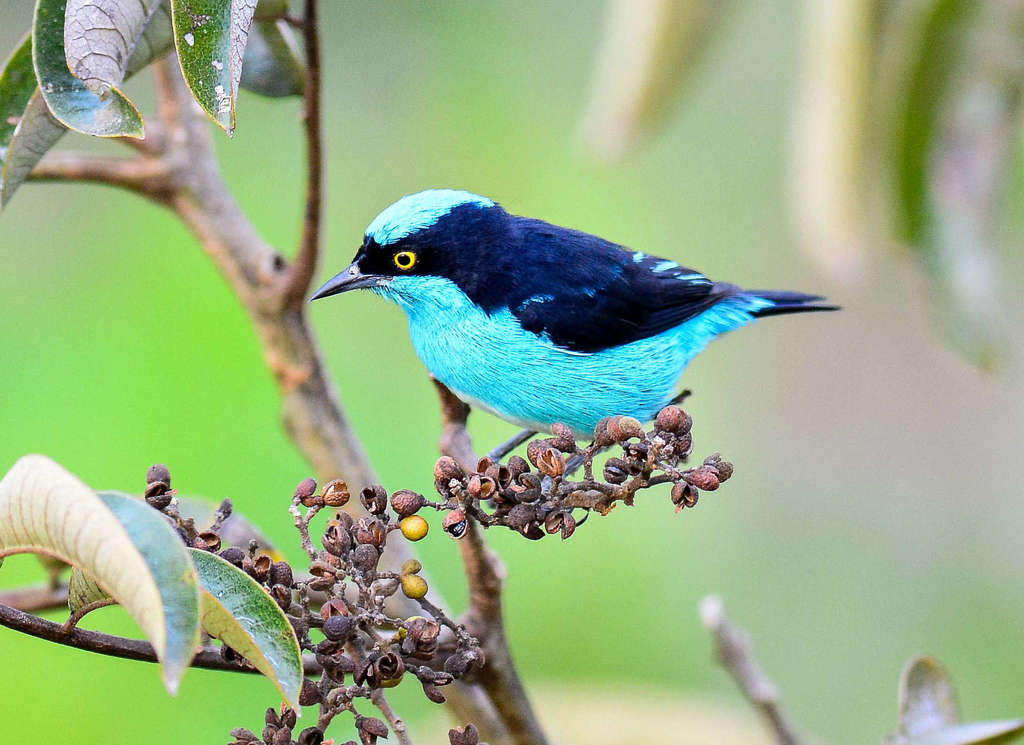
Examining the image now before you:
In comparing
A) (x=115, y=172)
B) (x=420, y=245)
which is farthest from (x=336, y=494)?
(x=115, y=172)

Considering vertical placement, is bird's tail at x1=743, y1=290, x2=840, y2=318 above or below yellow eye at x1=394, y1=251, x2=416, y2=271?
below

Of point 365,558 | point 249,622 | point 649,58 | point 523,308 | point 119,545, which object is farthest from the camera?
point 649,58

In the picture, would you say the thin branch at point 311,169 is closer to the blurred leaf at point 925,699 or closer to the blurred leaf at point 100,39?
the blurred leaf at point 100,39

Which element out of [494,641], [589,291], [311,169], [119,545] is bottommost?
[494,641]

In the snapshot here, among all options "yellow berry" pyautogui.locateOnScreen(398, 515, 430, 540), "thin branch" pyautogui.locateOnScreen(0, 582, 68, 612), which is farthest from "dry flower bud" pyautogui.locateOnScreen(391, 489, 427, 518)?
"thin branch" pyautogui.locateOnScreen(0, 582, 68, 612)

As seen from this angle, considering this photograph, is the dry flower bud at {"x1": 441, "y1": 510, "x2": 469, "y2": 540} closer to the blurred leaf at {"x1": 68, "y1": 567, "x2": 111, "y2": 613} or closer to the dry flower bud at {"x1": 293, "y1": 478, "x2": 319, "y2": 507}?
the dry flower bud at {"x1": 293, "y1": 478, "x2": 319, "y2": 507}

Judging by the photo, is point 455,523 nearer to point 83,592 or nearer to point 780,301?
point 83,592

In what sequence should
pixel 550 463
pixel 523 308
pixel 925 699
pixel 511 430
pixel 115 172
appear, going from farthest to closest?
1. pixel 511 430
2. pixel 115 172
3. pixel 523 308
4. pixel 925 699
5. pixel 550 463
